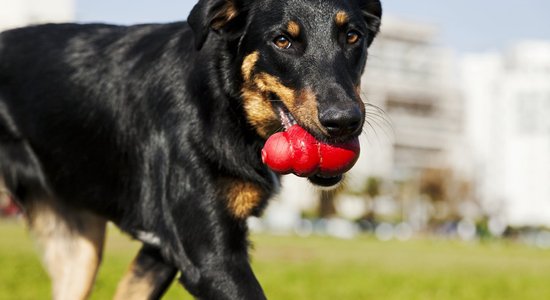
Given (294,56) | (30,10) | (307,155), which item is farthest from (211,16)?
(30,10)

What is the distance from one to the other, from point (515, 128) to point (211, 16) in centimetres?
14599

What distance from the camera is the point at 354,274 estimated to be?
12.4 meters

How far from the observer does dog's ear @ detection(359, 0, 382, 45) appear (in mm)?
5331

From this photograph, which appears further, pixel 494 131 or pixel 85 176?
pixel 494 131

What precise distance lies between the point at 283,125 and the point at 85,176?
1652 millimetres

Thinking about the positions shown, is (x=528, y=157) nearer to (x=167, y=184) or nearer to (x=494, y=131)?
(x=494, y=131)

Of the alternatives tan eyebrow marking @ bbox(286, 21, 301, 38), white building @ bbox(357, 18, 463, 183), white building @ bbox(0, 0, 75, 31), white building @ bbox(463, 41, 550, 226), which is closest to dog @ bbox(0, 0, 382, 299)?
tan eyebrow marking @ bbox(286, 21, 301, 38)

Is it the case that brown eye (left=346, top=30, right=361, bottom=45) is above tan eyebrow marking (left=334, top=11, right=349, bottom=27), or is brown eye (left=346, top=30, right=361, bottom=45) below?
below

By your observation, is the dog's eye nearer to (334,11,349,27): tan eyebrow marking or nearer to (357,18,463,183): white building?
(334,11,349,27): tan eyebrow marking

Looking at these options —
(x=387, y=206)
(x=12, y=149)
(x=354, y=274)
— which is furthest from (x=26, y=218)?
(x=387, y=206)

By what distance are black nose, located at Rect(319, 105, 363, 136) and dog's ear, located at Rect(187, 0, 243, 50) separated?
0.88 m

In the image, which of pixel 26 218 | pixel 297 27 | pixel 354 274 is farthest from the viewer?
pixel 354 274

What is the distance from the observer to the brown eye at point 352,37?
4.88m

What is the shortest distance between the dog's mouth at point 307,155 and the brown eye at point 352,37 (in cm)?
59
